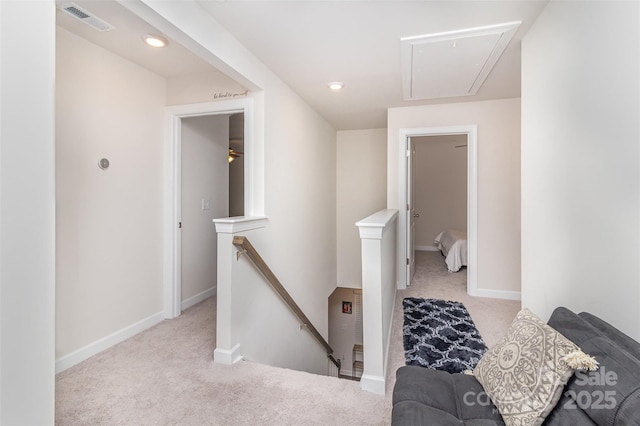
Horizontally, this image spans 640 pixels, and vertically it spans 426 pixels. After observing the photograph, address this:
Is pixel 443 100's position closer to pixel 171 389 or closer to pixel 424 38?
pixel 424 38

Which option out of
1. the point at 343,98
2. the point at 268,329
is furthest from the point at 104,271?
the point at 343,98

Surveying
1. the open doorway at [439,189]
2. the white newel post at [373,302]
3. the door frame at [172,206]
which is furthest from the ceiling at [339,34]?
the open doorway at [439,189]

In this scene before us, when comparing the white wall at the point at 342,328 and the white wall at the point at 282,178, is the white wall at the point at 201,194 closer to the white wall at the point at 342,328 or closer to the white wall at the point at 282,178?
the white wall at the point at 282,178

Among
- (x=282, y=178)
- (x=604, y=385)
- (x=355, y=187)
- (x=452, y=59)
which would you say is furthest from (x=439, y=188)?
(x=604, y=385)

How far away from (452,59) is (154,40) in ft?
7.74

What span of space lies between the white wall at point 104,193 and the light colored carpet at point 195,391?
14.1 inches

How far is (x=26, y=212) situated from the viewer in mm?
1069

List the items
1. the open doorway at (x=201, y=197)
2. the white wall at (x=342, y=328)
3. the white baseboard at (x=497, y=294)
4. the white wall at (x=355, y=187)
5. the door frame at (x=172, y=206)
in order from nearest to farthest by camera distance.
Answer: the door frame at (x=172, y=206), the open doorway at (x=201, y=197), the white baseboard at (x=497, y=294), the white wall at (x=355, y=187), the white wall at (x=342, y=328)

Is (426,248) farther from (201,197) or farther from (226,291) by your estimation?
(226,291)

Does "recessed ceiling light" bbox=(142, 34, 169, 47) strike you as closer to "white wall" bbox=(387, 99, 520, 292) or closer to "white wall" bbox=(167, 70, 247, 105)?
"white wall" bbox=(167, 70, 247, 105)

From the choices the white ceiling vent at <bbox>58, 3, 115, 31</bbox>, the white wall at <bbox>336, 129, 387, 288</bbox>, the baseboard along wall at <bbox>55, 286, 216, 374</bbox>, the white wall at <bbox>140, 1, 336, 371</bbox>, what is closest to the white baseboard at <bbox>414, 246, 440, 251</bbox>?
the white wall at <bbox>336, 129, 387, 288</bbox>

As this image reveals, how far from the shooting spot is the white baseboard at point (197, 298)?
3.39 metres

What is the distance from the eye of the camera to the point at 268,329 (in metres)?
2.84

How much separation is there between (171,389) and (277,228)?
157cm
